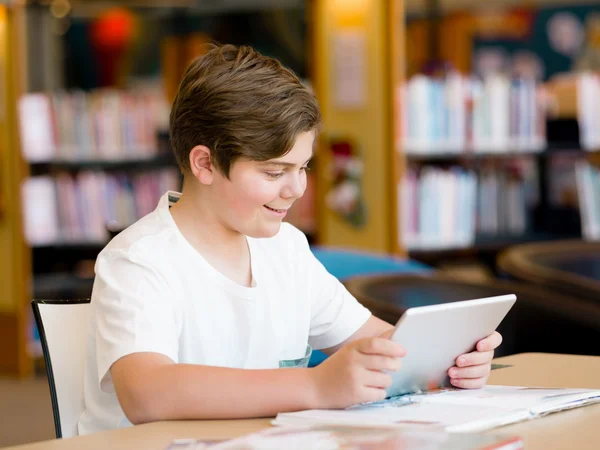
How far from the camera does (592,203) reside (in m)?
5.29

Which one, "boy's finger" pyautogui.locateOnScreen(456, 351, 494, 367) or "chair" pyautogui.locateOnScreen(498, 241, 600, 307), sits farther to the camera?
"chair" pyautogui.locateOnScreen(498, 241, 600, 307)

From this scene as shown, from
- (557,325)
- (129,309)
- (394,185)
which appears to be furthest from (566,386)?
(394,185)

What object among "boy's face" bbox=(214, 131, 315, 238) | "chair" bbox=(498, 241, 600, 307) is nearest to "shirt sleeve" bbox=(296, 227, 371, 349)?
"boy's face" bbox=(214, 131, 315, 238)

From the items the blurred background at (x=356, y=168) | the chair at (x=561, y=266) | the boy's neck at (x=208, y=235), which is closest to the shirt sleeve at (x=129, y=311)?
the boy's neck at (x=208, y=235)

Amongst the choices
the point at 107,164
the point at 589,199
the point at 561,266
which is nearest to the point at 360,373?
the point at 561,266

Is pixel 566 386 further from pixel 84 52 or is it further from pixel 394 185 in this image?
pixel 84 52

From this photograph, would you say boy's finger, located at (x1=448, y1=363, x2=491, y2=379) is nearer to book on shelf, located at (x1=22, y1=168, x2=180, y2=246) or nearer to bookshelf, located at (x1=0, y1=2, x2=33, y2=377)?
book on shelf, located at (x1=22, y1=168, x2=180, y2=246)

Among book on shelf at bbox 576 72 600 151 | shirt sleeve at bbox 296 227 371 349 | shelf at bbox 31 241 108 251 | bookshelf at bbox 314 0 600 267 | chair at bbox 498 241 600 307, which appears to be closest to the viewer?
shirt sleeve at bbox 296 227 371 349

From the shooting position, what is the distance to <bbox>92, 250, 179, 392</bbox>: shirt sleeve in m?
1.31

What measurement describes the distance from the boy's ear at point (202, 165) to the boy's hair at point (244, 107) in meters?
0.01

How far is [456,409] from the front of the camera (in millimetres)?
1223

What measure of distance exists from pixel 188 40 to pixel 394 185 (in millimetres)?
2989

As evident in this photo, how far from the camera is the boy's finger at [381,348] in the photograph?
1183mm

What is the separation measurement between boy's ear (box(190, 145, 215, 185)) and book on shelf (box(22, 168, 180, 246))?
4.10m
